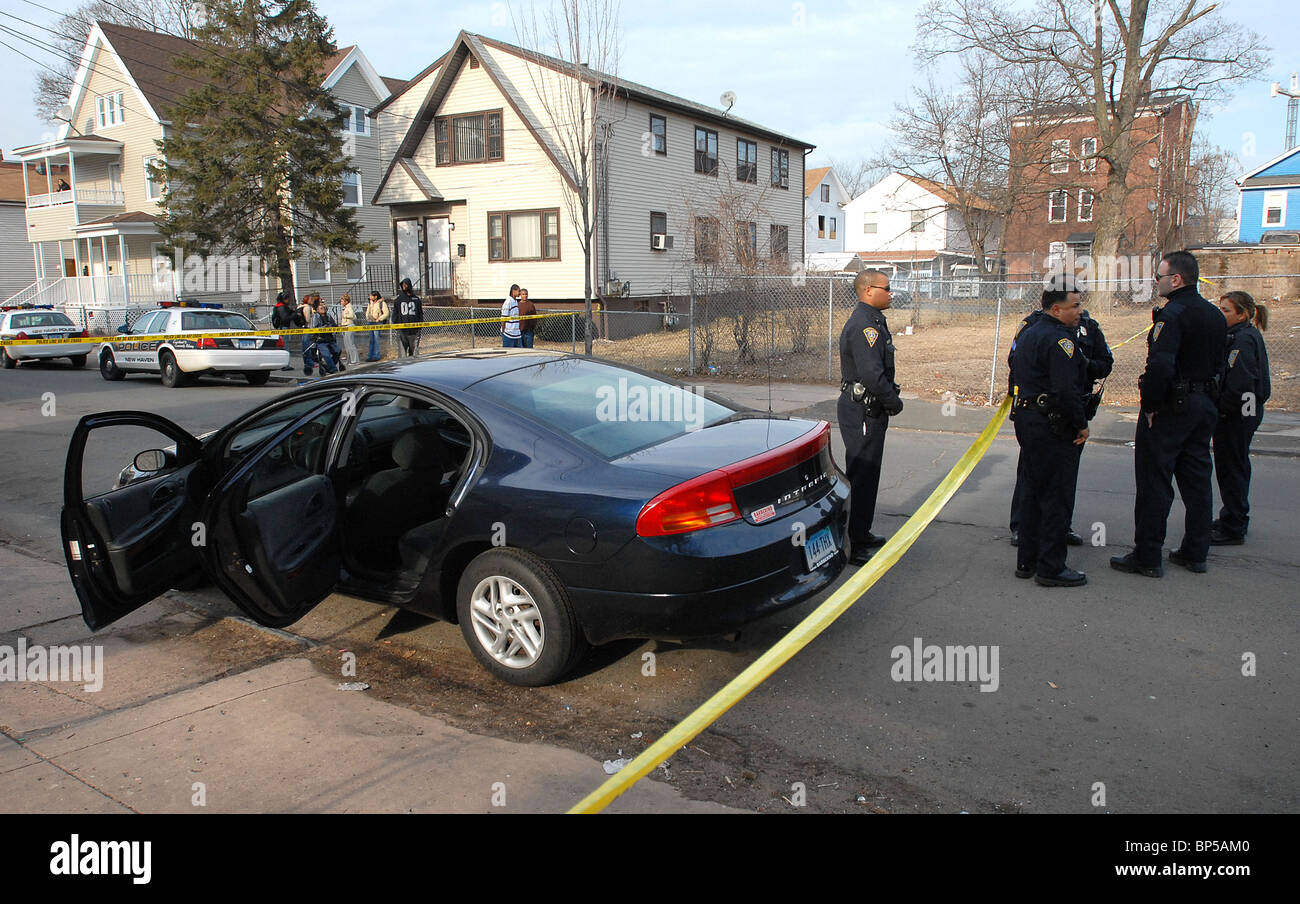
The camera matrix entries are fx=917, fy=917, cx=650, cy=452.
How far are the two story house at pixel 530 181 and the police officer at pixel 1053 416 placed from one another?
19.7m

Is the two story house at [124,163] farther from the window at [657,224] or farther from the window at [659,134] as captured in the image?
the window at [659,134]

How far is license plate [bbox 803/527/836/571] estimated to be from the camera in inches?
166

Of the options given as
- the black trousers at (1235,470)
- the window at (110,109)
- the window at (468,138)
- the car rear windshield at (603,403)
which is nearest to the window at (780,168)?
the window at (468,138)

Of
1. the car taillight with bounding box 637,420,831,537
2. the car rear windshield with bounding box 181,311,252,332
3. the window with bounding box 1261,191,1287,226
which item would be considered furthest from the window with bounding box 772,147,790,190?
the car taillight with bounding box 637,420,831,537

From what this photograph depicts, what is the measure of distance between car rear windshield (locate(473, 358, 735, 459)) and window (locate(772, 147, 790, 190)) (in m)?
31.2

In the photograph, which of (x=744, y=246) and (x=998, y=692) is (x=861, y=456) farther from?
(x=744, y=246)

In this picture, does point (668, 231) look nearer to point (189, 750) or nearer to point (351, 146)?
point (351, 146)

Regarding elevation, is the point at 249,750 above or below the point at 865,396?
below

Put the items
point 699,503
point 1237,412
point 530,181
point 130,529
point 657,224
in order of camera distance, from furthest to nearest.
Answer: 1. point 657,224
2. point 530,181
3. point 1237,412
4. point 130,529
5. point 699,503

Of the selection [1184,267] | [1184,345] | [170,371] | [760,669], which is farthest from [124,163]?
[760,669]

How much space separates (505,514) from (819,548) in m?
1.47

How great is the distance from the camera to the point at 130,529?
14.5 feet

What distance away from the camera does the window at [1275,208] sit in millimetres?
44938

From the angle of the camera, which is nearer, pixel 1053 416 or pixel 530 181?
pixel 1053 416
